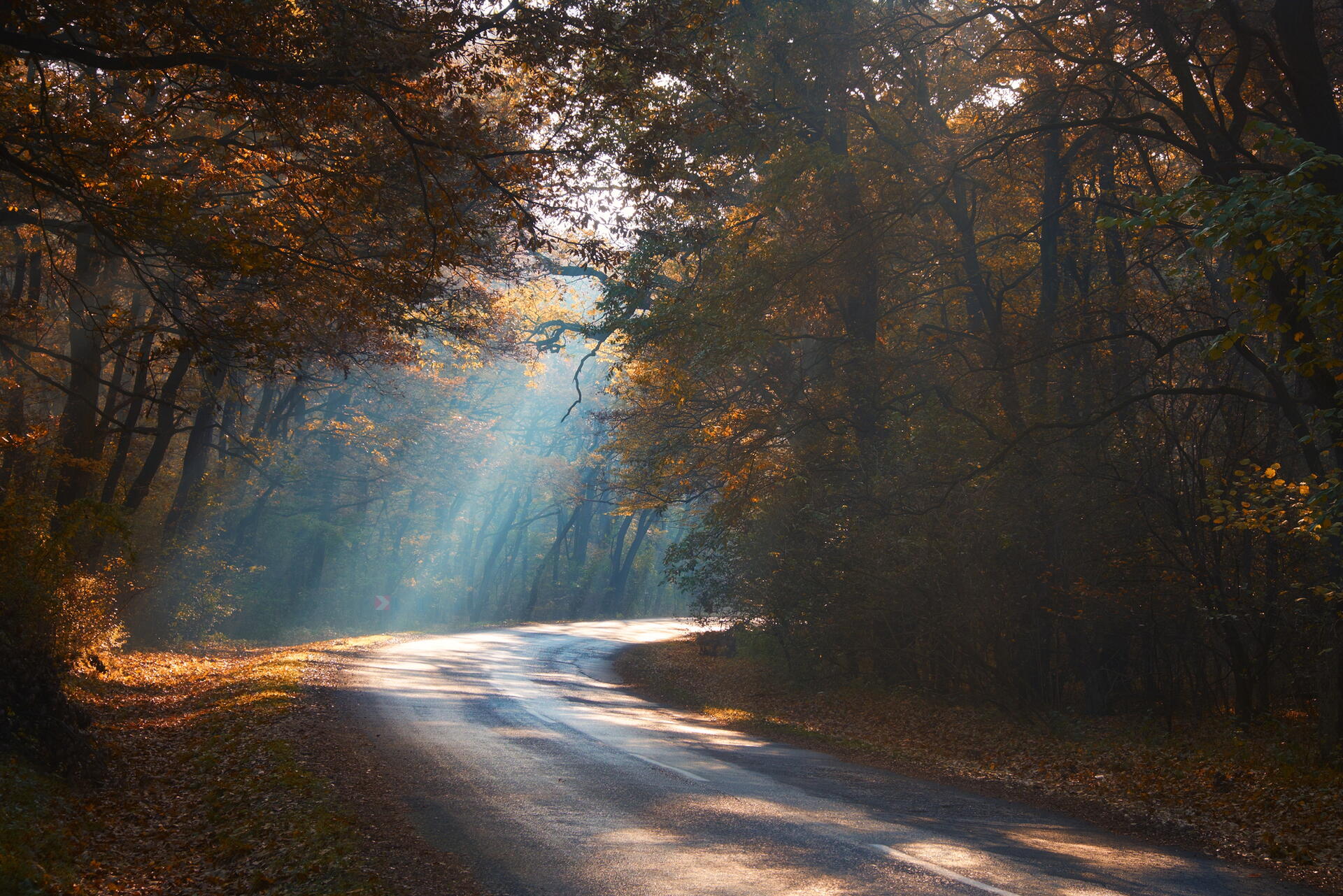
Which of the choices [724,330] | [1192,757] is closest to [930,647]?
[1192,757]

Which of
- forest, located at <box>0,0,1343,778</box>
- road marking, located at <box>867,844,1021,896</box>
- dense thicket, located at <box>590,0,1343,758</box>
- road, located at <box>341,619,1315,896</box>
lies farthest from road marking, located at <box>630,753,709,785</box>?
dense thicket, located at <box>590,0,1343,758</box>

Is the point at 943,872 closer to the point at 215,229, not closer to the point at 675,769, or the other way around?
the point at 675,769

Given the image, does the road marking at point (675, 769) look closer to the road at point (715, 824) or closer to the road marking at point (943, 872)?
the road at point (715, 824)

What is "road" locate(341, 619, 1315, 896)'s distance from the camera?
6262mm

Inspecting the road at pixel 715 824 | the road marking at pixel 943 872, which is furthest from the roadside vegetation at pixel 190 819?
the road marking at pixel 943 872

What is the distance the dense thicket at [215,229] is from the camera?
8.60m

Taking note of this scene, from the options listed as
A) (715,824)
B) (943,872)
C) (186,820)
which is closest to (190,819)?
(186,820)

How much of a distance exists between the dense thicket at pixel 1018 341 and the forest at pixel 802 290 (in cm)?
9

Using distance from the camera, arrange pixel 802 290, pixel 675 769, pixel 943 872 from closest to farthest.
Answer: pixel 943 872
pixel 675 769
pixel 802 290

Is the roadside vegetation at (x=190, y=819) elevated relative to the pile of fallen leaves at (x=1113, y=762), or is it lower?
lower

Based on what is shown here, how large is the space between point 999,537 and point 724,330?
6.72 meters

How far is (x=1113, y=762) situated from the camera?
12.0 metres

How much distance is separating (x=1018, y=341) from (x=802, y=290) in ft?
17.1

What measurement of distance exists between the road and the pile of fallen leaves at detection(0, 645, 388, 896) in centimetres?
96
